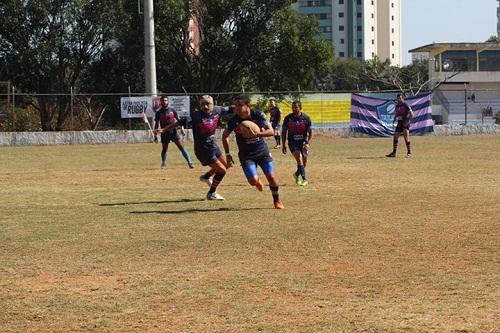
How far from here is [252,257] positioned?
792cm

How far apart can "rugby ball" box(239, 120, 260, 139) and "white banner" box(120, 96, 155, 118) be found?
24961 millimetres

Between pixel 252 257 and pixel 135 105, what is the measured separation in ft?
96.4

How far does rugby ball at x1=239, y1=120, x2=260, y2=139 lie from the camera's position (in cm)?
1177

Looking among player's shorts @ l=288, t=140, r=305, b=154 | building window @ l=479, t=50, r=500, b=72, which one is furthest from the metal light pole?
building window @ l=479, t=50, r=500, b=72

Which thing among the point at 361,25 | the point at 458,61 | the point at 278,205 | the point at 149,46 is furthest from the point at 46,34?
the point at 361,25

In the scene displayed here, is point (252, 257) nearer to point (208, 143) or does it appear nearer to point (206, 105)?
point (208, 143)

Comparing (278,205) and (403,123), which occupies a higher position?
(403,123)

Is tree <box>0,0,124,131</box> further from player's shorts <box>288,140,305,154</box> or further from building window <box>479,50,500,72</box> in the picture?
building window <box>479,50,500,72</box>

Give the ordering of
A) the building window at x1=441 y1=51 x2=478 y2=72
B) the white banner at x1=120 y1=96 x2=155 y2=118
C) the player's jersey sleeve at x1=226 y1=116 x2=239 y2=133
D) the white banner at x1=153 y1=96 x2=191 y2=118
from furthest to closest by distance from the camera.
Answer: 1. the building window at x1=441 y1=51 x2=478 y2=72
2. the white banner at x1=120 y1=96 x2=155 y2=118
3. the white banner at x1=153 y1=96 x2=191 y2=118
4. the player's jersey sleeve at x1=226 y1=116 x2=239 y2=133

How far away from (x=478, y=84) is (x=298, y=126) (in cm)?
9828

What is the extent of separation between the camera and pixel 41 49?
Answer: 1758 inches

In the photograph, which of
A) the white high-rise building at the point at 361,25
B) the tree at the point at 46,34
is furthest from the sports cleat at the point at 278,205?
the white high-rise building at the point at 361,25

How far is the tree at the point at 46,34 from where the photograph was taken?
4450cm

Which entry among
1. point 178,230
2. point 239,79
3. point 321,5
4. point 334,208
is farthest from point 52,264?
point 321,5
